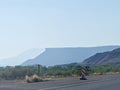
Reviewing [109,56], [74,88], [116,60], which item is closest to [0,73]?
[74,88]

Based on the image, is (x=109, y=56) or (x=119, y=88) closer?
(x=119, y=88)

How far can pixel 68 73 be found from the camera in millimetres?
47844

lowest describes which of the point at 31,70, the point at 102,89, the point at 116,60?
the point at 102,89

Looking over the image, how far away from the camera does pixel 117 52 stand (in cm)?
15512

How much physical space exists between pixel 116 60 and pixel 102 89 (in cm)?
11791

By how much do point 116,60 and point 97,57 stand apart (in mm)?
24566

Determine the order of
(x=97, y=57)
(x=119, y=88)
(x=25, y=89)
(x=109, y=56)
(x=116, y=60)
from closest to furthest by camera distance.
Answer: (x=25, y=89) < (x=119, y=88) < (x=116, y=60) < (x=109, y=56) < (x=97, y=57)

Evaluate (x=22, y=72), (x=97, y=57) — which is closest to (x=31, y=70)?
(x=22, y=72)

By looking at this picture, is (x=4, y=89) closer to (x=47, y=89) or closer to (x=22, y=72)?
(x=47, y=89)

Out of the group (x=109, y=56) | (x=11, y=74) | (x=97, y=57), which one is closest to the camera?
(x=11, y=74)

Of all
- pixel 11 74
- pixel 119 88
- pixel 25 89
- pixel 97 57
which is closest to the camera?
pixel 25 89

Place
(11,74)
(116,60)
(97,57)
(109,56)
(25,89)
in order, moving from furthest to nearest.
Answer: (97,57) → (109,56) → (116,60) → (11,74) → (25,89)

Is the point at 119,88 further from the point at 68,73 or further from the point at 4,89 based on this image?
the point at 68,73

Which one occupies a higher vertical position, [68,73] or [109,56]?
[109,56]
